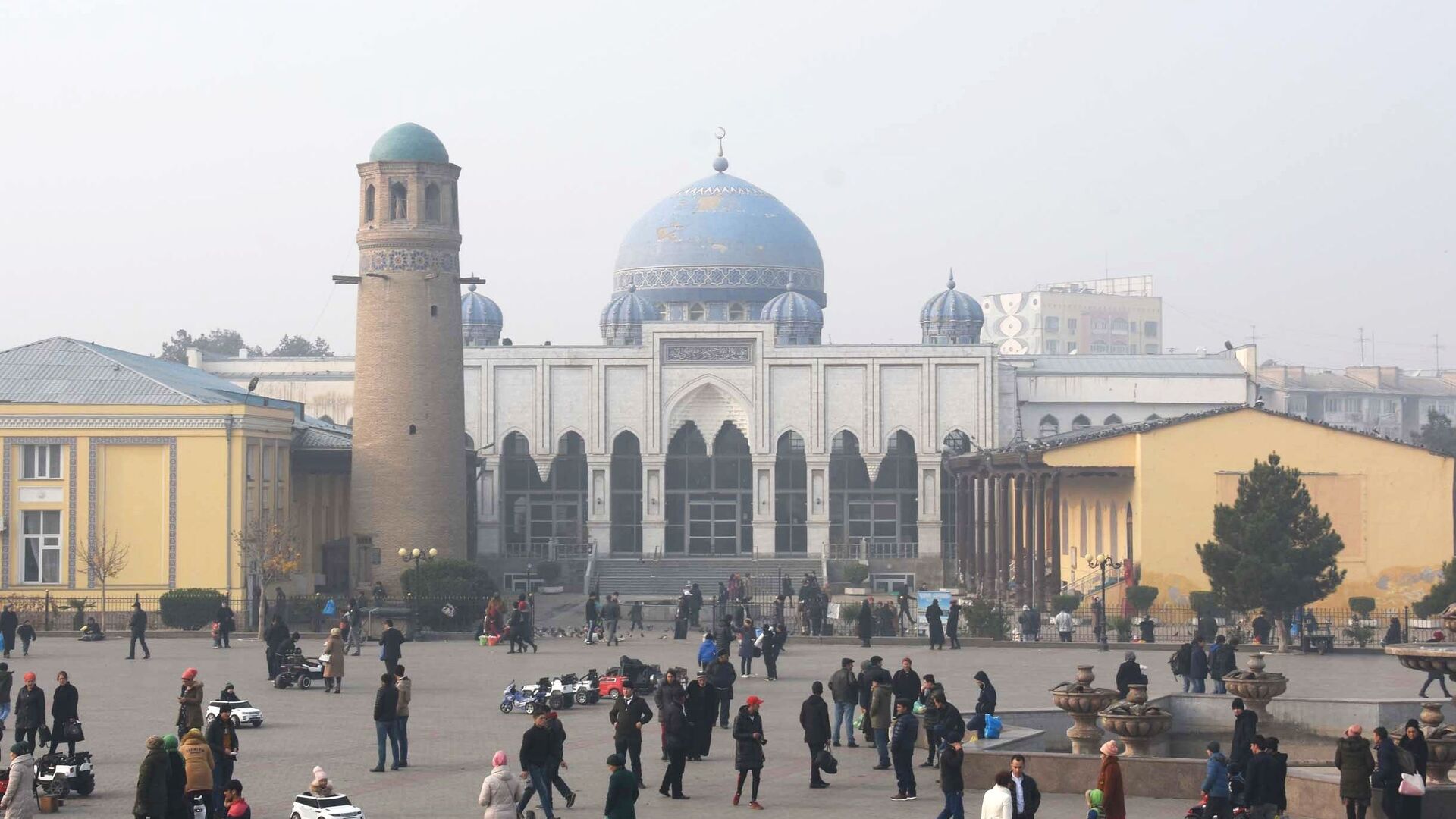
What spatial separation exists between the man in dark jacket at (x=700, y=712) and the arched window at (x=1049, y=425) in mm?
45703

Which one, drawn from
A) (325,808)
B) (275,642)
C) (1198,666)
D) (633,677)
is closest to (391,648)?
(275,642)

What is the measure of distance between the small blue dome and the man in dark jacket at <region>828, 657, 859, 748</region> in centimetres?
2858

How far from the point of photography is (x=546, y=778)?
17.3 metres

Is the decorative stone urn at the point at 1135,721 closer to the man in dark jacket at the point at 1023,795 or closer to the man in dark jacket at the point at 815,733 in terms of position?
the man in dark jacket at the point at 815,733

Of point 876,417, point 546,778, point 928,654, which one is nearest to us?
point 546,778

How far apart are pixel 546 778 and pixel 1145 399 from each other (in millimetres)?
52019

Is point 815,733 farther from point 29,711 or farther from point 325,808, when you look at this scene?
point 29,711

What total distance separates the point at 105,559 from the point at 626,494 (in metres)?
22.6

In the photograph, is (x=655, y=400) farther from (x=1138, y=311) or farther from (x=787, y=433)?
(x=1138, y=311)

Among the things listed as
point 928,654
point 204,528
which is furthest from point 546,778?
point 204,528

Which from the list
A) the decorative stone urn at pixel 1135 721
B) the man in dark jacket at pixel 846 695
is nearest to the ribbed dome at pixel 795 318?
the man in dark jacket at pixel 846 695

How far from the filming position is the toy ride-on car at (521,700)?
24812 millimetres

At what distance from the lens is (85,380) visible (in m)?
44.8

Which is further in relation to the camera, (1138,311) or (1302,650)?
(1138,311)
